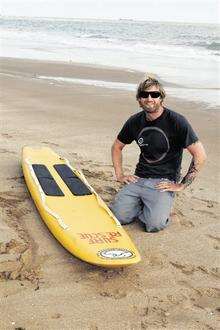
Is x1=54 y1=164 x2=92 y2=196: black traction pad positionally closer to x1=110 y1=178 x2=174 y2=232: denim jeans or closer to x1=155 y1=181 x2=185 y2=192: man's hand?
x1=110 y1=178 x2=174 y2=232: denim jeans

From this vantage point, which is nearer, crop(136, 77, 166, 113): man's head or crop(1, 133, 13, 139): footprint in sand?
crop(136, 77, 166, 113): man's head

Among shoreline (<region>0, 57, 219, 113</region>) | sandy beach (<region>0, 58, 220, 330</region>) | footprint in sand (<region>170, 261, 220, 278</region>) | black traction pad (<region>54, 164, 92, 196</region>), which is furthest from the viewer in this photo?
shoreline (<region>0, 57, 219, 113</region>)

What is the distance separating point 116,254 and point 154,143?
59.3 inches

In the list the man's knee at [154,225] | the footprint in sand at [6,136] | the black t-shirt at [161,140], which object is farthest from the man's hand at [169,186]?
the footprint in sand at [6,136]

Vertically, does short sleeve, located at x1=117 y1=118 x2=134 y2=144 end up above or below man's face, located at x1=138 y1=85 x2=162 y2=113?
below

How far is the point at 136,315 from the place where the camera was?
3.76m

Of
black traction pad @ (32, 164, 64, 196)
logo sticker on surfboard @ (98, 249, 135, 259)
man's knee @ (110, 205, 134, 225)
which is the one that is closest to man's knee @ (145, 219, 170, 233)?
man's knee @ (110, 205, 134, 225)

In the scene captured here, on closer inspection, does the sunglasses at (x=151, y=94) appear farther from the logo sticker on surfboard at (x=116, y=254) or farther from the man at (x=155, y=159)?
the logo sticker on surfboard at (x=116, y=254)

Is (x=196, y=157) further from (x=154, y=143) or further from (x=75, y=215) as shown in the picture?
(x=75, y=215)

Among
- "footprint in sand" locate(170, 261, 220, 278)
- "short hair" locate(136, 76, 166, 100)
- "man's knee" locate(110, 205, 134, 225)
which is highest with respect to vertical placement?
"short hair" locate(136, 76, 166, 100)

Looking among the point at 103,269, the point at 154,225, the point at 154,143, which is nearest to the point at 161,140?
the point at 154,143

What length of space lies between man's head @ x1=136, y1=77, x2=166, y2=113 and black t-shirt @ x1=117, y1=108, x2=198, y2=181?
0.23 meters

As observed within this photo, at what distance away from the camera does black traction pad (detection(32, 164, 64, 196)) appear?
554 centimetres

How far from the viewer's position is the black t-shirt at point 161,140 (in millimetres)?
5203
